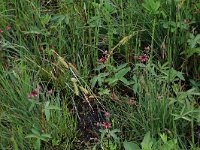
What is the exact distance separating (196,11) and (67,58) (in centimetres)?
72

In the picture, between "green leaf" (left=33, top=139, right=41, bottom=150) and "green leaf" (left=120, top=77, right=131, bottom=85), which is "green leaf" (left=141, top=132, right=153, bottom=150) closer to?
"green leaf" (left=120, top=77, right=131, bottom=85)

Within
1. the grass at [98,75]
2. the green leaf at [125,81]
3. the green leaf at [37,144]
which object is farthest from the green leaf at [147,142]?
the green leaf at [37,144]

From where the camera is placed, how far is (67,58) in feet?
7.62

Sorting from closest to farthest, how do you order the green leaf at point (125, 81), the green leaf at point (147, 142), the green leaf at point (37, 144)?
the green leaf at point (147, 142) → the green leaf at point (37, 144) → the green leaf at point (125, 81)

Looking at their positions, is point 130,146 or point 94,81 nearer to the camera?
point 130,146

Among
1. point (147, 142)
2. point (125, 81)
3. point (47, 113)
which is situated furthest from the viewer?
point (125, 81)

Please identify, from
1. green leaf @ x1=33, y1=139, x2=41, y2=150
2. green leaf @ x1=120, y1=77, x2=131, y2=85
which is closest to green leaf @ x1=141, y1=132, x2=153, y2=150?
green leaf @ x1=120, y1=77, x2=131, y2=85

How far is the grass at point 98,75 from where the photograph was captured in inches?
75.1

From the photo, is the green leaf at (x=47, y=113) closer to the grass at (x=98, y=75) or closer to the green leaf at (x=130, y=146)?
the grass at (x=98, y=75)

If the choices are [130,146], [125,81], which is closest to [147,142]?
[130,146]

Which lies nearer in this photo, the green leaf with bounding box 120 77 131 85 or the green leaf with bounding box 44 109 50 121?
the green leaf with bounding box 44 109 50 121

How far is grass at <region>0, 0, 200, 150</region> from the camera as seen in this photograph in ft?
6.26

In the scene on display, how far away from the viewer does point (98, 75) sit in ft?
6.85

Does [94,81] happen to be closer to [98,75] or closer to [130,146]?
[98,75]
